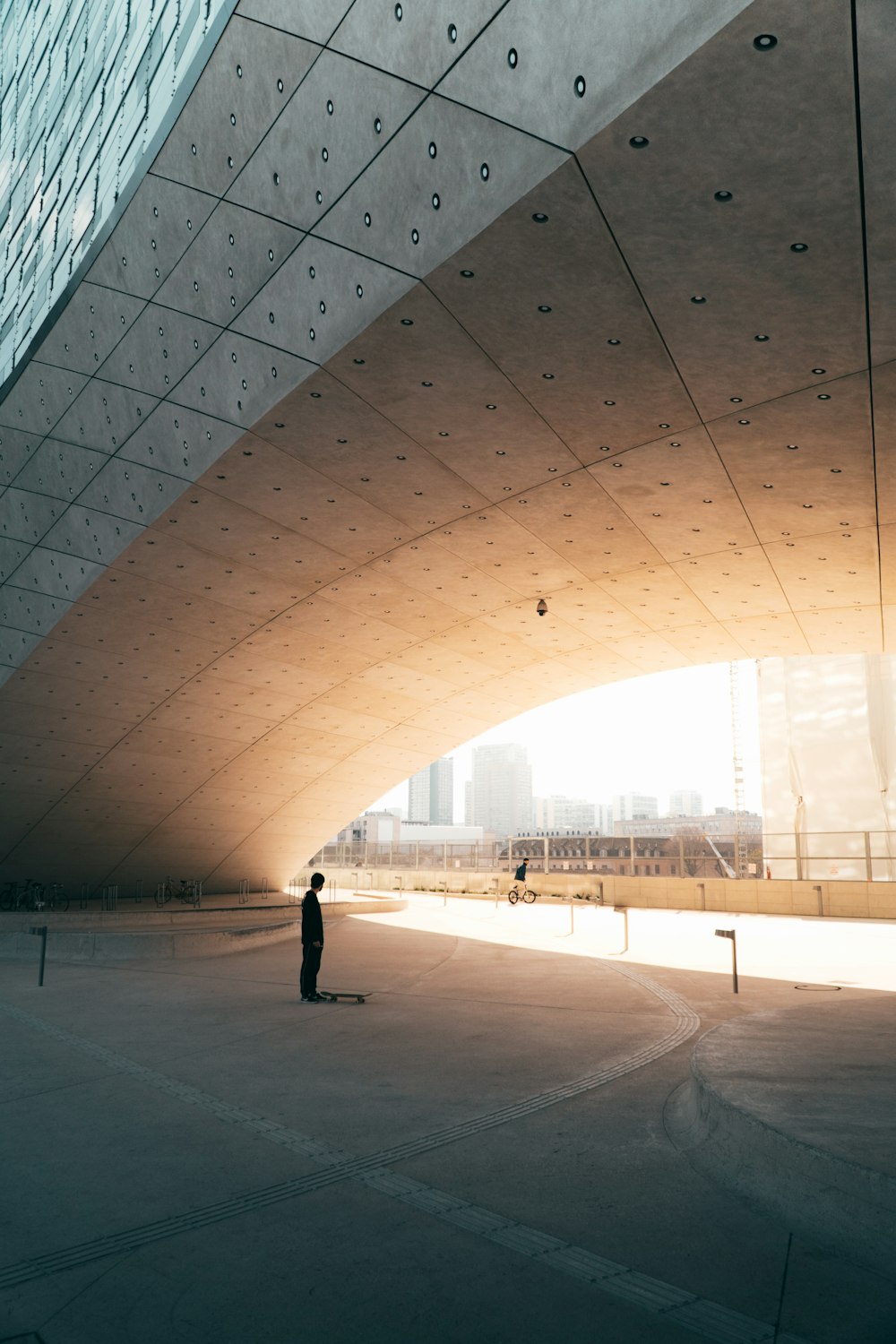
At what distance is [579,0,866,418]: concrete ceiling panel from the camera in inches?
200

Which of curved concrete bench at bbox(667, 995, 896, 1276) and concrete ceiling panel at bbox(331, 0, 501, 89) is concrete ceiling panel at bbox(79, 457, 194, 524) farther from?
curved concrete bench at bbox(667, 995, 896, 1276)

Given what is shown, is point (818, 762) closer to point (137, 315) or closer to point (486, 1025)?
point (486, 1025)

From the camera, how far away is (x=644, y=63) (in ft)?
17.3

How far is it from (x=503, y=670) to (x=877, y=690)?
18.7 m

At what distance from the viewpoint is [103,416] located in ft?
37.1

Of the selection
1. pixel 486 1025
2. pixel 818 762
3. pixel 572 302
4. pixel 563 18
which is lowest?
pixel 486 1025

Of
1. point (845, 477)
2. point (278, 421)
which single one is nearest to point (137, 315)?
point (278, 421)

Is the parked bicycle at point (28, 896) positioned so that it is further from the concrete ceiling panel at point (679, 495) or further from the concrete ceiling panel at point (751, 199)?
the concrete ceiling panel at point (751, 199)

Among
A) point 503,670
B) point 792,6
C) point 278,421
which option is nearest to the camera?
point 792,6

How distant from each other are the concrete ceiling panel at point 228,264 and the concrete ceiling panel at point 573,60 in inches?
99.6

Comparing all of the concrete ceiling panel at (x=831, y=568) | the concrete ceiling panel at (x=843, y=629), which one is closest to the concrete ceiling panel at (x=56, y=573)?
the concrete ceiling panel at (x=831, y=568)

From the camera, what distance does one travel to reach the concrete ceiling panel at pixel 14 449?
12.6 meters

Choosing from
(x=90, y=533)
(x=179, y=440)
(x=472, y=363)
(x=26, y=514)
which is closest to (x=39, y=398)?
(x=90, y=533)

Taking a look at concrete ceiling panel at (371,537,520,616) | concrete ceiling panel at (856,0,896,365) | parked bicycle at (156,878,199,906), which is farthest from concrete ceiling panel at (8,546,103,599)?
parked bicycle at (156,878,199,906)
